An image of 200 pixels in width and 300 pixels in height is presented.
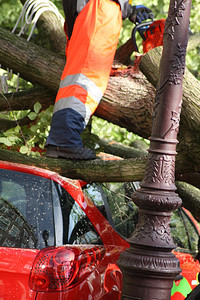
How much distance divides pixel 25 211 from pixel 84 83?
5.91ft

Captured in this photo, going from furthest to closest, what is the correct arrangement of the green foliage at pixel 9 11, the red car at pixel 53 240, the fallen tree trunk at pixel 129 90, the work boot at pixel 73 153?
the green foliage at pixel 9 11 < the work boot at pixel 73 153 < the fallen tree trunk at pixel 129 90 < the red car at pixel 53 240

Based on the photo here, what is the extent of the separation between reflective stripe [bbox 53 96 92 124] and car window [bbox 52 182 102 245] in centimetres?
142

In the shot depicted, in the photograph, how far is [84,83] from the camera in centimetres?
480

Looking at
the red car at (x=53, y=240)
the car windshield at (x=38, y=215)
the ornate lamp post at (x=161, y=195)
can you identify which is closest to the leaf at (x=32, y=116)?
the red car at (x=53, y=240)

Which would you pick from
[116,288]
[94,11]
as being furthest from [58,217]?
[94,11]

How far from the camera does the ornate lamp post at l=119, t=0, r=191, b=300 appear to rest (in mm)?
3184

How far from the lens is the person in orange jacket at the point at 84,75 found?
4.72 metres

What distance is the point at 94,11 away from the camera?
5035 millimetres

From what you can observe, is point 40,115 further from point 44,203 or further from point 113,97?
point 44,203

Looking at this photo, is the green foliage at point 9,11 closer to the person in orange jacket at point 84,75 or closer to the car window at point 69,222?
the person in orange jacket at point 84,75

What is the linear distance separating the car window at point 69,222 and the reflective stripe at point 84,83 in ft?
5.14

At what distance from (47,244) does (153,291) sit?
0.62 meters

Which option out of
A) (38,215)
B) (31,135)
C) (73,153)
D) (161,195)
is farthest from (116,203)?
(31,135)

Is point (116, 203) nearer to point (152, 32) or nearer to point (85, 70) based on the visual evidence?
point (85, 70)
